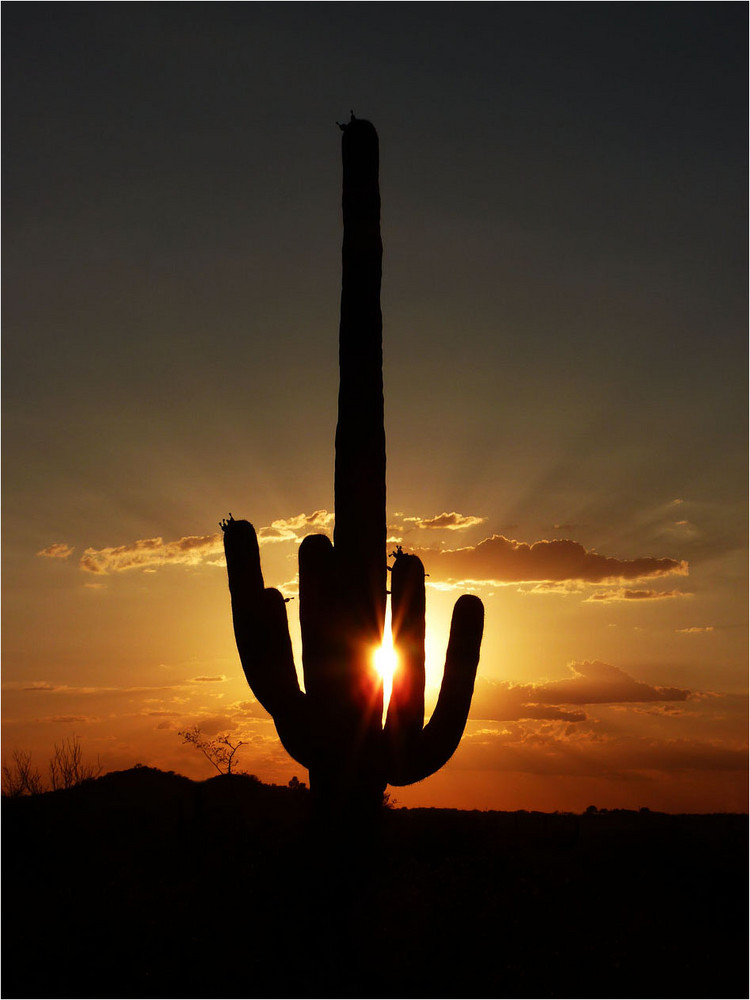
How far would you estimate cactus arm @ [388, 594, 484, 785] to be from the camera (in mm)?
10711

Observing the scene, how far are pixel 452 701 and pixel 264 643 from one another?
2.60m

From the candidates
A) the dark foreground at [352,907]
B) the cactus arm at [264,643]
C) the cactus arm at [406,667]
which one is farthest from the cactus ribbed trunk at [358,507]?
the dark foreground at [352,907]

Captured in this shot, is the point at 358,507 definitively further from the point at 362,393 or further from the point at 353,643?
the point at 353,643

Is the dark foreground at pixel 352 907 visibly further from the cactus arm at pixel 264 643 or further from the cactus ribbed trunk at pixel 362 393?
the cactus ribbed trunk at pixel 362 393

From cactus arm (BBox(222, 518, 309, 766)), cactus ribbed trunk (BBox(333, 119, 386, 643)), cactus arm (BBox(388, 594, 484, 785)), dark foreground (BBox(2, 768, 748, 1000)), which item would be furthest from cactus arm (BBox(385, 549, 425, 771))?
dark foreground (BBox(2, 768, 748, 1000))

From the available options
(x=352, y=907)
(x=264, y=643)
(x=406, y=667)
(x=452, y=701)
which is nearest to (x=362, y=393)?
(x=264, y=643)

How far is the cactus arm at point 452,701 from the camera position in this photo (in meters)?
10.7

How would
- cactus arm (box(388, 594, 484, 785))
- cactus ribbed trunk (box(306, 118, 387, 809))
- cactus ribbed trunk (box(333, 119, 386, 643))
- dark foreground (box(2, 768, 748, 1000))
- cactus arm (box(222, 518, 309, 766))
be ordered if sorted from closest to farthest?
cactus arm (box(222, 518, 309, 766))
cactus ribbed trunk (box(306, 118, 387, 809))
cactus arm (box(388, 594, 484, 785))
cactus ribbed trunk (box(333, 119, 386, 643))
dark foreground (box(2, 768, 748, 1000))

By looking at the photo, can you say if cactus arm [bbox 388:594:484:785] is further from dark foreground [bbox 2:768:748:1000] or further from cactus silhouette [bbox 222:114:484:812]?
dark foreground [bbox 2:768:748:1000]

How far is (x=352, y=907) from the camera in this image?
11.0 m

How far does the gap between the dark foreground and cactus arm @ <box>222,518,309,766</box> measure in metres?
1.86

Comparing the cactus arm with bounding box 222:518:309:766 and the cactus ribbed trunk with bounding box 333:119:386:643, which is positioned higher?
the cactus ribbed trunk with bounding box 333:119:386:643

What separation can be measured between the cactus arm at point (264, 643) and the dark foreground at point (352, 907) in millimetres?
1858

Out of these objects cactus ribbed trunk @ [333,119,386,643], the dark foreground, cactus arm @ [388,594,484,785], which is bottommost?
the dark foreground
